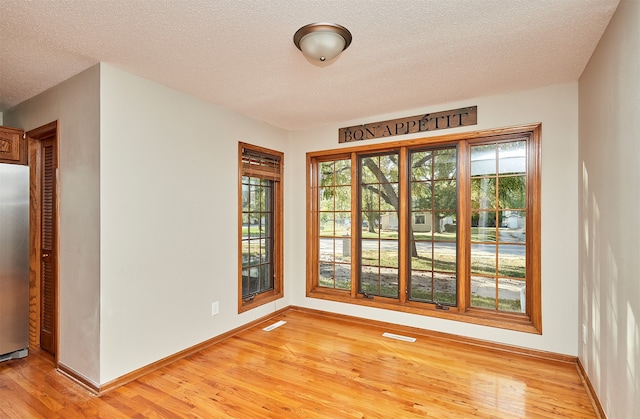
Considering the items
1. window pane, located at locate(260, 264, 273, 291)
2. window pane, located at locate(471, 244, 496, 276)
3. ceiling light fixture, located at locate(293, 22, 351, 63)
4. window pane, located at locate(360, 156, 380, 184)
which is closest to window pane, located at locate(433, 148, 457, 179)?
window pane, located at locate(360, 156, 380, 184)

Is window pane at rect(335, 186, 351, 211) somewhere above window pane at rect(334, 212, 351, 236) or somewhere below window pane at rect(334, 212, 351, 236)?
above

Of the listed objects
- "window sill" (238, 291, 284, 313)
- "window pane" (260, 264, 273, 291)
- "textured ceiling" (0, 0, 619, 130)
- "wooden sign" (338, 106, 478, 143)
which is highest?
"textured ceiling" (0, 0, 619, 130)

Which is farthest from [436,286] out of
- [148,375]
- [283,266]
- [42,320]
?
[42,320]

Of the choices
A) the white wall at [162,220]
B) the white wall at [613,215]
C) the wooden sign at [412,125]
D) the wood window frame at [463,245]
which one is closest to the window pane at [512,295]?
the wood window frame at [463,245]

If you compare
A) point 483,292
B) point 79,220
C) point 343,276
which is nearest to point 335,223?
point 343,276

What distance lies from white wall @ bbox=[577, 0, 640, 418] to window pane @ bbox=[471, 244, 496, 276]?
30.8 inches

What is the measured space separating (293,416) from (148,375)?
4.51 feet

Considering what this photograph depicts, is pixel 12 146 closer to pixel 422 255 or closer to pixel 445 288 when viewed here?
pixel 422 255

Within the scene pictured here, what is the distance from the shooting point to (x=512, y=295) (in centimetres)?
329

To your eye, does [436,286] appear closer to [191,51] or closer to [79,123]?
[191,51]

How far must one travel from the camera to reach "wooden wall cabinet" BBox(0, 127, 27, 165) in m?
3.14

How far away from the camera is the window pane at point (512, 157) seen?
10.6 feet

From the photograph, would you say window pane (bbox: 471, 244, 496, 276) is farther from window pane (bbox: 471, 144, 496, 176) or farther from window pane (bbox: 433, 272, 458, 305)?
window pane (bbox: 471, 144, 496, 176)

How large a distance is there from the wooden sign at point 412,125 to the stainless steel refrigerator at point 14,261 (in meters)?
3.41
